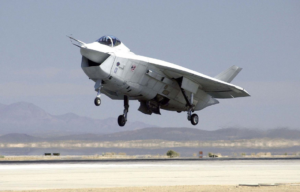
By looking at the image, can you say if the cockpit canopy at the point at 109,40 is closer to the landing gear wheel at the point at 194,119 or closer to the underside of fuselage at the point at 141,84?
the underside of fuselage at the point at 141,84

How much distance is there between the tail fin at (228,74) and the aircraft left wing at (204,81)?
4.06 feet

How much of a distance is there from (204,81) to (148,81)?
5368 millimetres

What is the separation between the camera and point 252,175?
21266 mm

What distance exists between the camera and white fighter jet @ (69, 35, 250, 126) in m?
31.3

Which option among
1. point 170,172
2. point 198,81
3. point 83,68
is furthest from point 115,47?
point 170,172

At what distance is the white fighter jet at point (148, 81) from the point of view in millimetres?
31312

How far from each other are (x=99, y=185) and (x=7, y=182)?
3.57 metres

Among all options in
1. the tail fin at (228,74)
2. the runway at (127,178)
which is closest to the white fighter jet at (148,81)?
the tail fin at (228,74)

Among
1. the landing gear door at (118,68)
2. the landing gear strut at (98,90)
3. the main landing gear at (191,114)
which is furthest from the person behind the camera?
the main landing gear at (191,114)

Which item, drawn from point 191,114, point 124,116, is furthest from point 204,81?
point 124,116

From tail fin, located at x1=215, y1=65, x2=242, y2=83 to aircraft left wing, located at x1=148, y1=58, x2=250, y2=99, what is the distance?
1.24 meters

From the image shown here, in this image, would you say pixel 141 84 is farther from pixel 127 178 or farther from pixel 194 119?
pixel 127 178

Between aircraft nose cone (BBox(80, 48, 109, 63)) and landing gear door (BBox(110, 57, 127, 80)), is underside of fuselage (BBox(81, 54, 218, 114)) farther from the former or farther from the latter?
aircraft nose cone (BBox(80, 48, 109, 63))

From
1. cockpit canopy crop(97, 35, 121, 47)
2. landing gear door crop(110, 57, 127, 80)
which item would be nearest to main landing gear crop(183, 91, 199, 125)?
landing gear door crop(110, 57, 127, 80)
